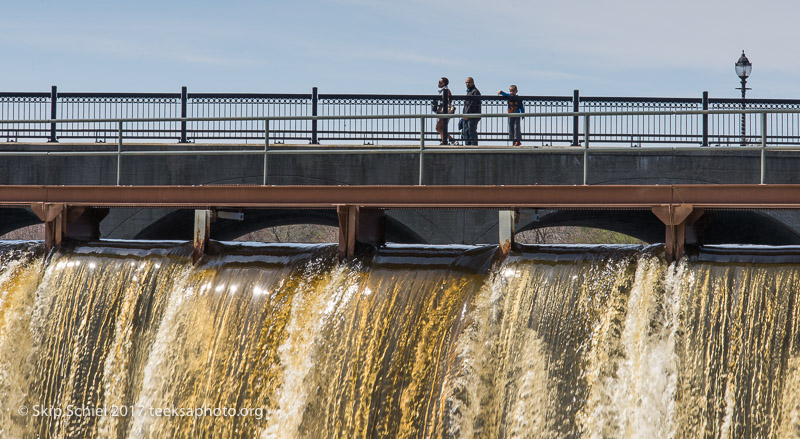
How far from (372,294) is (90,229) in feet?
17.8

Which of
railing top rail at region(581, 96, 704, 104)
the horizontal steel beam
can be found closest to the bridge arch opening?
railing top rail at region(581, 96, 704, 104)

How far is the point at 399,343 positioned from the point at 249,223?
951 centimetres

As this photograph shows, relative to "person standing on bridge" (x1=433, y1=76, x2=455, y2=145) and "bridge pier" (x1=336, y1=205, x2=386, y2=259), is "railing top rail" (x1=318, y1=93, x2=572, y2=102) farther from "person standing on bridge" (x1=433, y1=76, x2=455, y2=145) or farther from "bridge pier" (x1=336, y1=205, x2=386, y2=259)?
"bridge pier" (x1=336, y1=205, x2=386, y2=259)

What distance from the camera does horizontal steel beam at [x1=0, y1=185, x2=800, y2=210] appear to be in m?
10.6

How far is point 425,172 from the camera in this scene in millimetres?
15734

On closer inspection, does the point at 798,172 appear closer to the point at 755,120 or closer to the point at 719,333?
the point at 755,120

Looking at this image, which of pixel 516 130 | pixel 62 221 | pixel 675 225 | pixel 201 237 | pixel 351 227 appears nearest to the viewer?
pixel 675 225

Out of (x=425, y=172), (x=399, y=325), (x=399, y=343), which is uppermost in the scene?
(x=425, y=172)

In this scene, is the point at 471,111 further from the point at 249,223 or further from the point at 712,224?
the point at 249,223

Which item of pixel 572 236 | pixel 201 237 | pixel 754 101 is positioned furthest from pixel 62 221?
pixel 572 236

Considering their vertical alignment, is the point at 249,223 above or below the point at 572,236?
above

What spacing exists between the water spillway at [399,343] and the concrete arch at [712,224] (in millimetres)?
4598

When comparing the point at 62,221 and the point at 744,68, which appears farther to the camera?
the point at 744,68

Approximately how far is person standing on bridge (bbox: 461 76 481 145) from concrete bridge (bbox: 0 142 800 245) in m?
1.20
